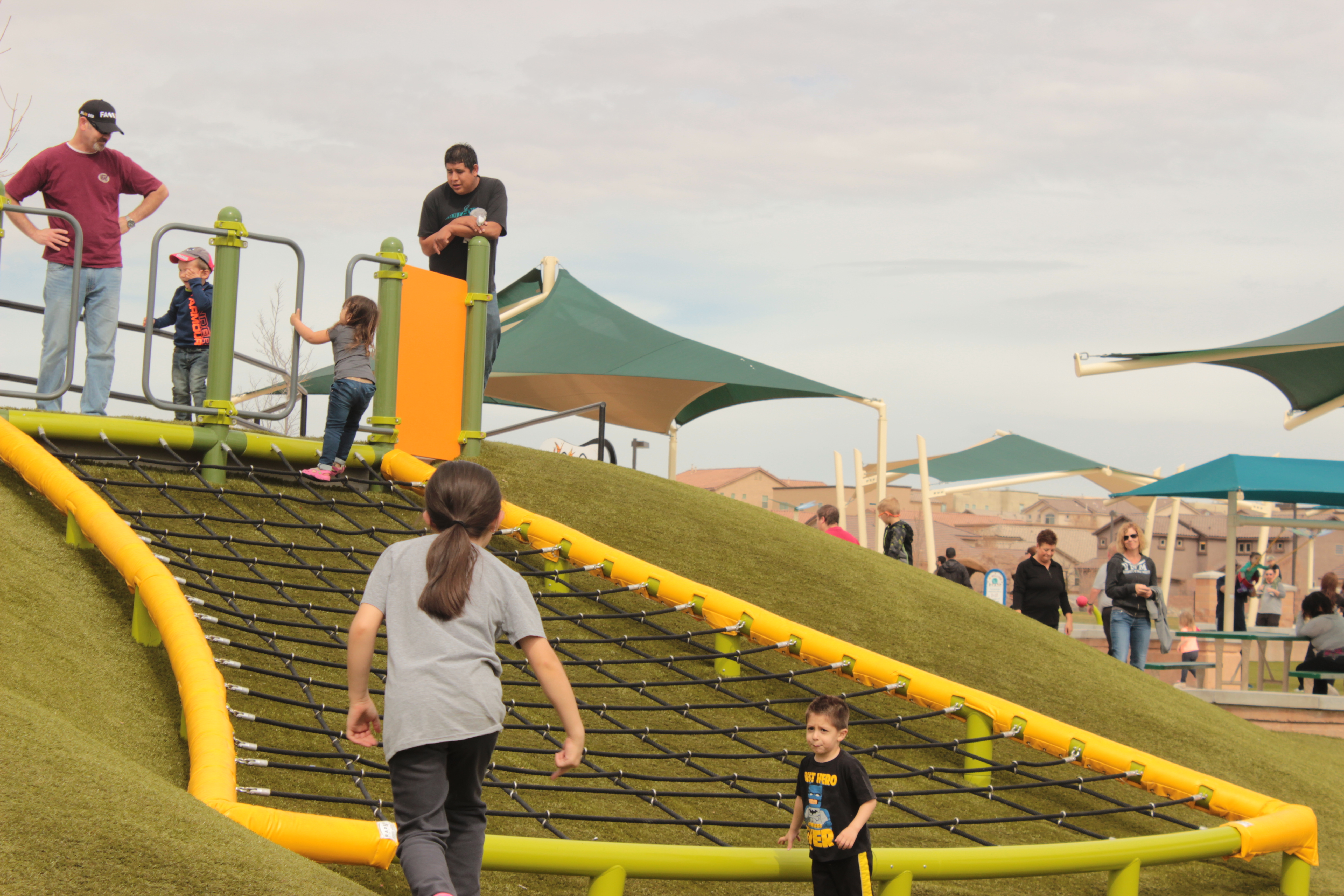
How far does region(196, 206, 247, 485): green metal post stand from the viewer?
19.5 feet

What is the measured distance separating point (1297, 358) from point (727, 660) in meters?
8.39

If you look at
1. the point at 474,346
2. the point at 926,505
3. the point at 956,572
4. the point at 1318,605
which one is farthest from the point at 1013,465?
the point at 474,346

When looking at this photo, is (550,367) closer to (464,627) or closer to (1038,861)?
(1038,861)

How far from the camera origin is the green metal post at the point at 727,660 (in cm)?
588

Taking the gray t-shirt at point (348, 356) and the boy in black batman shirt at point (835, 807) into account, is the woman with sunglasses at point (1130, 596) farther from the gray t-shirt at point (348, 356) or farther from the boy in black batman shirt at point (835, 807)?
the boy in black batman shirt at point (835, 807)

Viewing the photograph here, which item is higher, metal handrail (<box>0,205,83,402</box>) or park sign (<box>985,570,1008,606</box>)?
metal handrail (<box>0,205,83,402</box>)

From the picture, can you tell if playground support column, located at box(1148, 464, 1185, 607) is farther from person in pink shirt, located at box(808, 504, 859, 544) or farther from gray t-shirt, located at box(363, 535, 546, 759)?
gray t-shirt, located at box(363, 535, 546, 759)

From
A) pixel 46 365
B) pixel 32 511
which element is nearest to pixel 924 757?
pixel 32 511

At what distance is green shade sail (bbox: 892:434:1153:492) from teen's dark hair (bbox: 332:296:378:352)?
14.2 m

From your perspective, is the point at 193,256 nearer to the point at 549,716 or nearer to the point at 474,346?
the point at 474,346

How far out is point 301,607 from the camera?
4.90 m

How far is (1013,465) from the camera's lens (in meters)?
20.1

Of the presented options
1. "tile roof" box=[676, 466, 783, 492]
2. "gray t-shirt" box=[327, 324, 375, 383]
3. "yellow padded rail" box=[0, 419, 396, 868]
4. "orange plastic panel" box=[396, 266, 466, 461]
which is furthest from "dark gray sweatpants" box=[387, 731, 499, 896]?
"tile roof" box=[676, 466, 783, 492]

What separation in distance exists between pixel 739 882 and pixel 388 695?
78.0 inches
